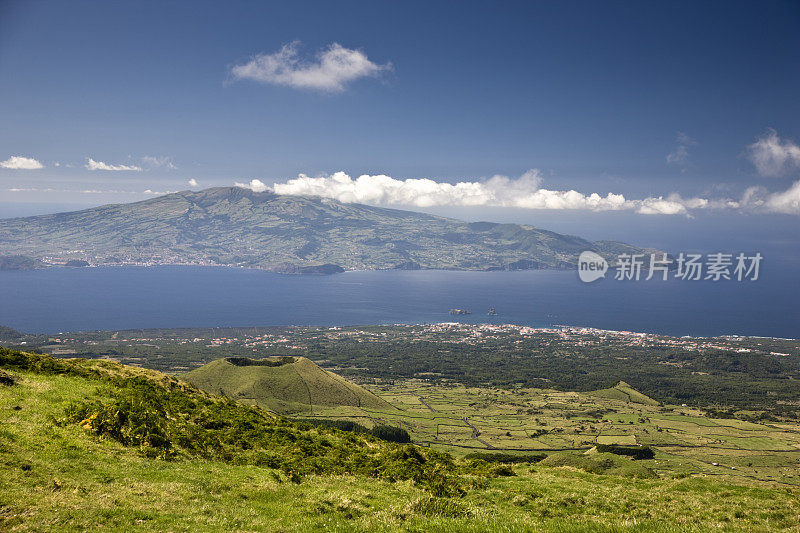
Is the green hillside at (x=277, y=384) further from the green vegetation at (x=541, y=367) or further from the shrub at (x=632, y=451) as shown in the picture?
the green vegetation at (x=541, y=367)

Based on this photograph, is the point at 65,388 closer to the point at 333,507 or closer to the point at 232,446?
the point at 232,446

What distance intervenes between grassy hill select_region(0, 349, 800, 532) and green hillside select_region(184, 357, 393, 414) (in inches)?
2471

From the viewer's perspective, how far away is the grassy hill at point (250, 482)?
30.5 feet

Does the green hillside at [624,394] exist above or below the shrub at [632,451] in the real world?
below

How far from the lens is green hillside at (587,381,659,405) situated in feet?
434

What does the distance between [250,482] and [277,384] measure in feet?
258

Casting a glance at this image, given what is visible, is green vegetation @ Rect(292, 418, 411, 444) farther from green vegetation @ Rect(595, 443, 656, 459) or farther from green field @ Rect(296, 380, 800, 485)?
green vegetation @ Rect(595, 443, 656, 459)

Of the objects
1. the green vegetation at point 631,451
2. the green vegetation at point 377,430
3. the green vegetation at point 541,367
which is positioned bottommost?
the green vegetation at point 541,367

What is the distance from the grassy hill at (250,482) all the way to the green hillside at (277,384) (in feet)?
206

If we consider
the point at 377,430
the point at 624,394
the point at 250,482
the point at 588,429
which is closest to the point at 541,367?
the point at 624,394

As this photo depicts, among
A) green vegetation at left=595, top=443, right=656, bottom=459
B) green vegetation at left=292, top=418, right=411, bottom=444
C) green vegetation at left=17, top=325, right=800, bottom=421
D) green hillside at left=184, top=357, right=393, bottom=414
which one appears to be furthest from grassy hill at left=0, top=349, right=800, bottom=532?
green vegetation at left=17, top=325, right=800, bottom=421

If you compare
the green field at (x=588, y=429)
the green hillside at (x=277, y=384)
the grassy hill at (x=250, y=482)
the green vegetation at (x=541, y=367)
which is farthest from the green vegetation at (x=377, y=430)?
the green vegetation at (x=541, y=367)

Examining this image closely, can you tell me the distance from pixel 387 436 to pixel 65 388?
61315mm

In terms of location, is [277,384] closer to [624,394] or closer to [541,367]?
[624,394]
